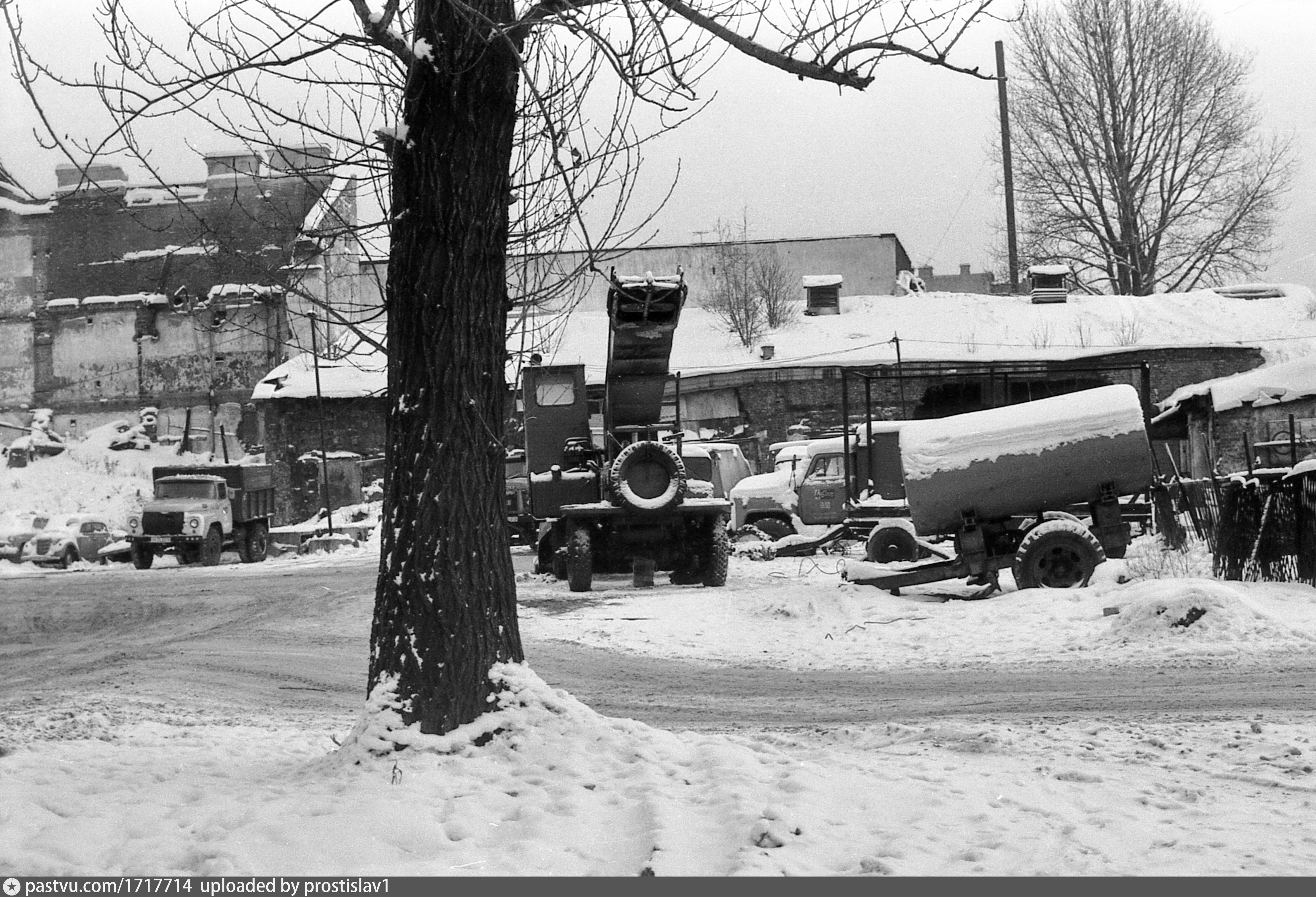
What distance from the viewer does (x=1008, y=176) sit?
45.5 metres

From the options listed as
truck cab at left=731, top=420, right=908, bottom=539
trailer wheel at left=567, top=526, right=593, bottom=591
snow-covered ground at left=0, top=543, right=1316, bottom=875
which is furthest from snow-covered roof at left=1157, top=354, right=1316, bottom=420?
snow-covered ground at left=0, top=543, right=1316, bottom=875

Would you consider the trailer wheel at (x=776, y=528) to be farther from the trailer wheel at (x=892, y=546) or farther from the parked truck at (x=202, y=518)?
the parked truck at (x=202, y=518)

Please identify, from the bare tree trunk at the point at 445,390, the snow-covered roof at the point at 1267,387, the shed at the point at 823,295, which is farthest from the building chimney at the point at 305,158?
the shed at the point at 823,295

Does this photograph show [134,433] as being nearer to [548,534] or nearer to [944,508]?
[548,534]

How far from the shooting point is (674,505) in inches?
658

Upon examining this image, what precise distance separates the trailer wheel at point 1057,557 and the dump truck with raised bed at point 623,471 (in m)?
4.65

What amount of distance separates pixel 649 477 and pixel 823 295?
29.1 meters

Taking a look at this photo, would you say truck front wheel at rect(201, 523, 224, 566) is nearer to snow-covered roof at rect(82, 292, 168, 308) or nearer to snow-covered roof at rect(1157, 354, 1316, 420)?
snow-covered roof at rect(82, 292, 168, 308)

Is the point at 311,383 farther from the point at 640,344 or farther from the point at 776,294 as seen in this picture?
the point at 640,344

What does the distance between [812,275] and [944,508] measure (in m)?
34.7

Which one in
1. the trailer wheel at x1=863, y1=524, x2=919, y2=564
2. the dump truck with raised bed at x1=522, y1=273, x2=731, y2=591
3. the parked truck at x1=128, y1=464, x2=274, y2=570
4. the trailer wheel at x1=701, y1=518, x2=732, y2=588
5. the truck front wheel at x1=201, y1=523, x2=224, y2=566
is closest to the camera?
the dump truck with raised bed at x1=522, y1=273, x2=731, y2=591

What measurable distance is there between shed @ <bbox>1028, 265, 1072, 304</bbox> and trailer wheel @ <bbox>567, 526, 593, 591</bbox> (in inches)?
1157

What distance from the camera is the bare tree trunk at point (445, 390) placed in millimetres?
5691

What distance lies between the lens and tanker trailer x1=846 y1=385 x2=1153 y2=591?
13.7 meters
